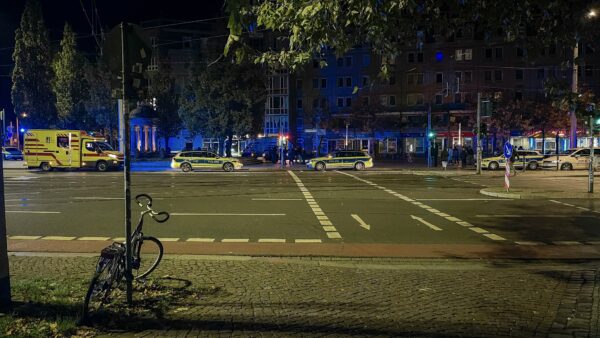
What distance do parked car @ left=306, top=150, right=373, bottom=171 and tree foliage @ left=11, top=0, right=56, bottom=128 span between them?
31657 mm

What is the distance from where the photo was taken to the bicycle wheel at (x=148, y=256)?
697cm

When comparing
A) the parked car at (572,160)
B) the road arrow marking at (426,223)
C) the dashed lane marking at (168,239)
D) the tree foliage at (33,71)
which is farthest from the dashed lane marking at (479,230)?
the tree foliage at (33,71)

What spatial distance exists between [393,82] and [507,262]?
67.1 m

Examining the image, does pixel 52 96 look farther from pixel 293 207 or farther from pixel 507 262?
pixel 507 262

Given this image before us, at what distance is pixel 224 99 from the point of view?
43.9 m

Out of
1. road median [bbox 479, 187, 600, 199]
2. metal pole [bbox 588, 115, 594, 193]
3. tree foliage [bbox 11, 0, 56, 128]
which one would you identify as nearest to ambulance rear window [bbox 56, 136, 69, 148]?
tree foliage [bbox 11, 0, 56, 128]

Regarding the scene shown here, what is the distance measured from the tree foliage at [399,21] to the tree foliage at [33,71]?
53686mm

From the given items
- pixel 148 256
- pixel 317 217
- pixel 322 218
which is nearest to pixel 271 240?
pixel 148 256

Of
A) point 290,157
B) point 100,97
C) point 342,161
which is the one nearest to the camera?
point 342,161

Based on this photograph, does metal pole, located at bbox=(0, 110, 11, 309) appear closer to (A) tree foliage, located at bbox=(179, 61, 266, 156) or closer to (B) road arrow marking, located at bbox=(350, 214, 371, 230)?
(B) road arrow marking, located at bbox=(350, 214, 371, 230)

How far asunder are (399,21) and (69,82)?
51.2 m

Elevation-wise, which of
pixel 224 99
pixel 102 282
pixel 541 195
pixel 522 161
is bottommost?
pixel 541 195

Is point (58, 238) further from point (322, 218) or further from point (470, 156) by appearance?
point (470, 156)

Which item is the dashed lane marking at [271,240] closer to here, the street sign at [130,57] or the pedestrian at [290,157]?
the street sign at [130,57]
